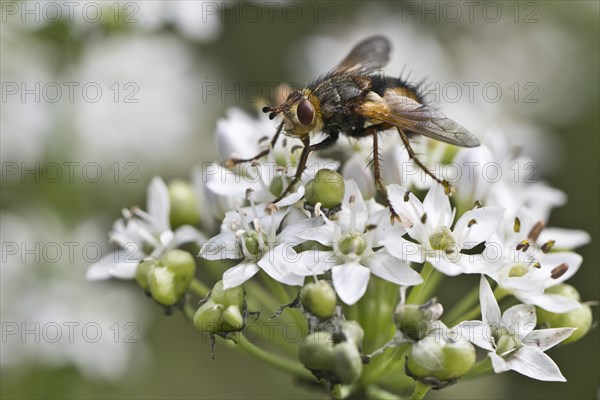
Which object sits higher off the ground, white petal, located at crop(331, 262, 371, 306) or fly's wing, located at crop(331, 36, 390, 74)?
fly's wing, located at crop(331, 36, 390, 74)

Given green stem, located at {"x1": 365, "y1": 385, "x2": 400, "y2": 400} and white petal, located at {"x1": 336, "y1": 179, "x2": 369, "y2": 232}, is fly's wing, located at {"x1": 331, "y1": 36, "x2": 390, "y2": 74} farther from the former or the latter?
green stem, located at {"x1": 365, "y1": 385, "x2": 400, "y2": 400}

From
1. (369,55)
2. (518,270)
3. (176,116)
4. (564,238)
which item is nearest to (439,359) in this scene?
(518,270)

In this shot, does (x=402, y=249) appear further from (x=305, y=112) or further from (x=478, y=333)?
(x=305, y=112)

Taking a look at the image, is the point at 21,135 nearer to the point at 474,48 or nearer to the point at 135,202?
the point at 135,202

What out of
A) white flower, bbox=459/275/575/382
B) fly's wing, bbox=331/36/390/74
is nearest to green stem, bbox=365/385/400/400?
white flower, bbox=459/275/575/382

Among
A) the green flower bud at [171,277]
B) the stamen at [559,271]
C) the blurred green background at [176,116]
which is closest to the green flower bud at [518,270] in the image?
the stamen at [559,271]

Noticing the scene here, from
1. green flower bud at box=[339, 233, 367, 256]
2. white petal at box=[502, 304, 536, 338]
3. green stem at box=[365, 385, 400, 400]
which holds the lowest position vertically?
green stem at box=[365, 385, 400, 400]
